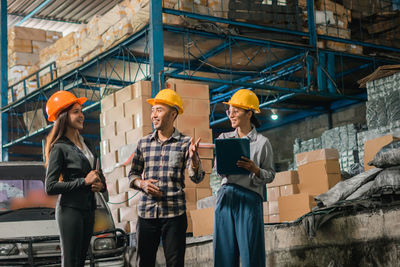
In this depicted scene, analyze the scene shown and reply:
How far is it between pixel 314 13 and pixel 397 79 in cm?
359

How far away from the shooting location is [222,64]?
1388 centimetres

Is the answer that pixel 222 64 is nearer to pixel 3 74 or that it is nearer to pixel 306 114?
pixel 306 114

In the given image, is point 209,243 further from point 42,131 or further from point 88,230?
point 42,131

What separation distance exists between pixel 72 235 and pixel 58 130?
0.75 m

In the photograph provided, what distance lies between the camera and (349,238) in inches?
214

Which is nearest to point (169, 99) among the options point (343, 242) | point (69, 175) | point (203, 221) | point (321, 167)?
point (69, 175)

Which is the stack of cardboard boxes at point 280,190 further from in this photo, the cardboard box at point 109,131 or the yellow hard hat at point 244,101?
the yellow hard hat at point 244,101

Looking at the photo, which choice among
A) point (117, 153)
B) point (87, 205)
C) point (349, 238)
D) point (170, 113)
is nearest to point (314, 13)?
Result: point (117, 153)

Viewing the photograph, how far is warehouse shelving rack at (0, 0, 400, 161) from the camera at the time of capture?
432 inches

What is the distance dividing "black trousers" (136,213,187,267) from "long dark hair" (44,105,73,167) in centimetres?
84

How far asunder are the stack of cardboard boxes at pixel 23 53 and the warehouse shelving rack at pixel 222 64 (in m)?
0.30

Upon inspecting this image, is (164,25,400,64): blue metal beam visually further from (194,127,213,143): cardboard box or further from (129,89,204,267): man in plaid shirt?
(129,89,204,267): man in plaid shirt

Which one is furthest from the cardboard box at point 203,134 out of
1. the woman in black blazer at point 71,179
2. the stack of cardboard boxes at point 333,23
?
the woman in black blazer at point 71,179

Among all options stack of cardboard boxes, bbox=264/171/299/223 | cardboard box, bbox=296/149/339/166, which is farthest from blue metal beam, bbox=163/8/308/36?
cardboard box, bbox=296/149/339/166
